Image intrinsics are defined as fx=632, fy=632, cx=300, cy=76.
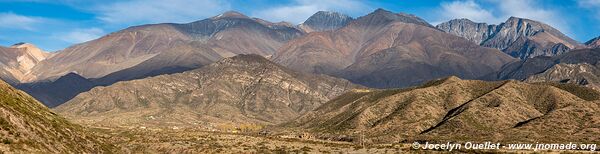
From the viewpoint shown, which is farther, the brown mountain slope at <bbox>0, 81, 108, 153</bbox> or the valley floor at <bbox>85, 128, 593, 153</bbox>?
the valley floor at <bbox>85, 128, 593, 153</bbox>

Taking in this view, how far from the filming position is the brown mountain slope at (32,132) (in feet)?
238

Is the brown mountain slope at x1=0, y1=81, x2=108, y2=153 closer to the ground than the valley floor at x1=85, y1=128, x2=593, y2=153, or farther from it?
farther from it

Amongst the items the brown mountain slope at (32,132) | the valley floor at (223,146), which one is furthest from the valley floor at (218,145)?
the brown mountain slope at (32,132)

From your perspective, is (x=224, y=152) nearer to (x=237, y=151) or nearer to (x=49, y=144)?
(x=237, y=151)

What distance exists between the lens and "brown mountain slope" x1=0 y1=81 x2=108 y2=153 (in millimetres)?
72562

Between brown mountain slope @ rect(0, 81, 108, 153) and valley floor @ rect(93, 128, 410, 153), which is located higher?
brown mountain slope @ rect(0, 81, 108, 153)

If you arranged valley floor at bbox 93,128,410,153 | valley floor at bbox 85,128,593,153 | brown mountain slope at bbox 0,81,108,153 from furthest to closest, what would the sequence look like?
valley floor at bbox 93,128,410,153, valley floor at bbox 85,128,593,153, brown mountain slope at bbox 0,81,108,153

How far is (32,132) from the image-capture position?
256 ft

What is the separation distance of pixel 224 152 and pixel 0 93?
137 feet

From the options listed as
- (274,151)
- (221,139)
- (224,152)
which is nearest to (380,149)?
(274,151)

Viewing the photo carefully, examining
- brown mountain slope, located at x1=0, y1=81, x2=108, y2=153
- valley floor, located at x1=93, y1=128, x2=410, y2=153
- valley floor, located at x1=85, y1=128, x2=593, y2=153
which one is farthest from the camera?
valley floor, located at x1=93, y1=128, x2=410, y2=153

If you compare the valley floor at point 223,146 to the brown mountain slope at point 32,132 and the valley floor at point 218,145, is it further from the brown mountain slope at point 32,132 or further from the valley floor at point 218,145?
the brown mountain slope at point 32,132

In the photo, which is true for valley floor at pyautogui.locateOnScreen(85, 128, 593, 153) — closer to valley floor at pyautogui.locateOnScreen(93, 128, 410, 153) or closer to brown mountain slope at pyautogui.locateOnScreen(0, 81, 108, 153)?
valley floor at pyautogui.locateOnScreen(93, 128, 410, 153)

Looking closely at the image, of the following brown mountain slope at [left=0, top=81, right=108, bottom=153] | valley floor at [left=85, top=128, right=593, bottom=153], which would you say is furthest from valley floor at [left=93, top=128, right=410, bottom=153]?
brown mountain slope at [left=0, top=81, right=108, bottom=153]
